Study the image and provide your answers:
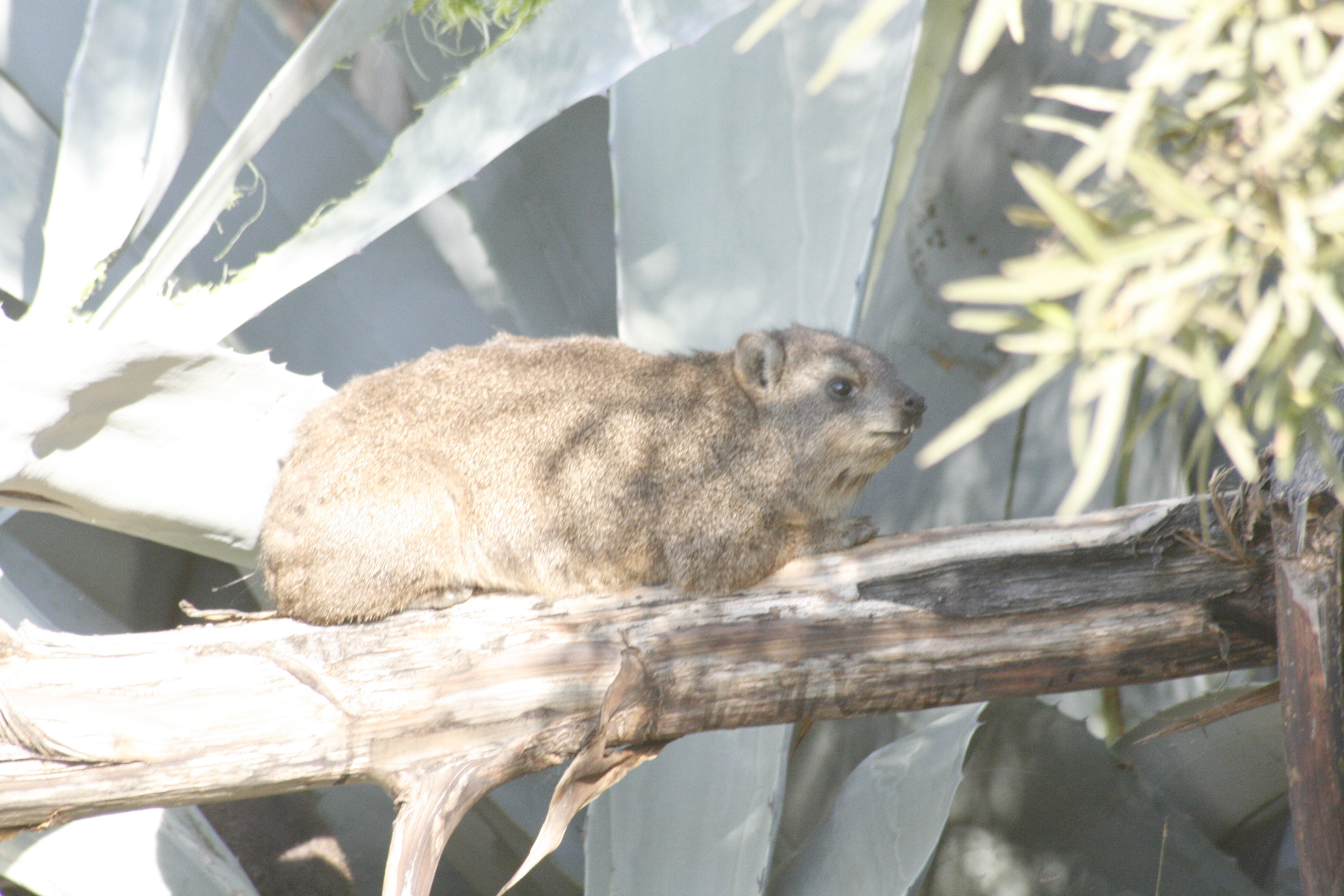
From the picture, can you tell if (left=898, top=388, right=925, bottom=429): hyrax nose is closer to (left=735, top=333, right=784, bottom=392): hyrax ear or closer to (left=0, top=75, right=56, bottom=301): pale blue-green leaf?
(left=735, top=333, right=784, bottom=392): hyrax ear

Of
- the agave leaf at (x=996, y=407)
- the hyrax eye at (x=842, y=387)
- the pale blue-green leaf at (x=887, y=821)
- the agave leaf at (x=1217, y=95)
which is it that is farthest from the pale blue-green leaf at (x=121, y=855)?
the agave leaf at (x=1217, y=95)

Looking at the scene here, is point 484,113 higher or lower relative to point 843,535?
higher

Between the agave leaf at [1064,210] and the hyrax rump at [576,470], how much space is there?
67.8 inches

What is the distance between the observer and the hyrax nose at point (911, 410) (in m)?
2.84

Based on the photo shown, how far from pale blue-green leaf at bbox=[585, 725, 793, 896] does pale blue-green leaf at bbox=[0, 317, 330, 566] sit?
1225 millimetres

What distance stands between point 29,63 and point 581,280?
70.9 inches

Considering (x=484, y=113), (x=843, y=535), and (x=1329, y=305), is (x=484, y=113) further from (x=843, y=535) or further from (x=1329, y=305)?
(x=1329, y=305)

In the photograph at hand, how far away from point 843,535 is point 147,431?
1679mm

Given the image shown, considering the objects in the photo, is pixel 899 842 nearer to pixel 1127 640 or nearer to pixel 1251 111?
pixel 1127 640

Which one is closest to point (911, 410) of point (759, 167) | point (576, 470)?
point (759, 167)

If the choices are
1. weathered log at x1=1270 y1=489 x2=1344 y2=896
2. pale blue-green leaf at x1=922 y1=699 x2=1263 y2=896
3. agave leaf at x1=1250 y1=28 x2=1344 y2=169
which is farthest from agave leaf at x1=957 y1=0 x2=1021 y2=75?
pale blue-green leaf at x1=922 y1=699 x2=1263 y2=896

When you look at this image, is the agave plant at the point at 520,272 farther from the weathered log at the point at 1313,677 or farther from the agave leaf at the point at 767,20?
the agave leaf at the point at 767,20

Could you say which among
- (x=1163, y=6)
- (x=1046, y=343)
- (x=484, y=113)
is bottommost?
(x=1046, y=343)

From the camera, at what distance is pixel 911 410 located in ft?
9.30
